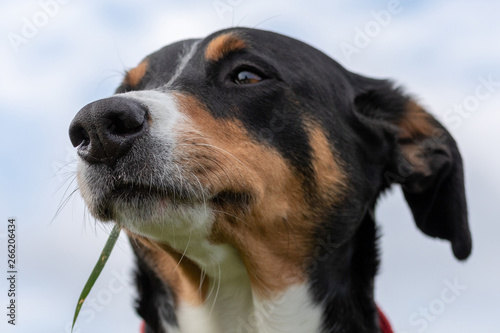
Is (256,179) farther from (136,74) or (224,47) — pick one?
(136,74)

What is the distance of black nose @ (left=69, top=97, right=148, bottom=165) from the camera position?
3123 mm

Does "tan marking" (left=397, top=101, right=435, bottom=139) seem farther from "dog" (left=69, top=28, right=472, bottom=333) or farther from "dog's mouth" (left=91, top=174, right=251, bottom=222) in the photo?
"dog's mouth" (left=91, top=174, right=251, bottom=222)

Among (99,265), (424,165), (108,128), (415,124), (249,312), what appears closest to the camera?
(108,128)

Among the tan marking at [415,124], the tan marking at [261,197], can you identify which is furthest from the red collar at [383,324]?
the tan marking at [415,124]

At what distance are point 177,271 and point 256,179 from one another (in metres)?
0.92

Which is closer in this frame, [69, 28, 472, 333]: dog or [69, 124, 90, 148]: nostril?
[69, 124, 90, 148]: nostril

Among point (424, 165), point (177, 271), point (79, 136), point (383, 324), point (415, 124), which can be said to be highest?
point (79, 136)

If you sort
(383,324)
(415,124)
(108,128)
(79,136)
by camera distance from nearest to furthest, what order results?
(108,128) → (79,136) → (383,324) → (415,124)

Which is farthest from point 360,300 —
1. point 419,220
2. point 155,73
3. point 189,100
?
point 155,73

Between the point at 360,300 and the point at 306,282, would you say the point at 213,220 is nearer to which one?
the point at 306,282

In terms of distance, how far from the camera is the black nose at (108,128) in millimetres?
3123

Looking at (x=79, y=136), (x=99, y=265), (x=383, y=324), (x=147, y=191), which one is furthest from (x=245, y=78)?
(x=383, y=324)

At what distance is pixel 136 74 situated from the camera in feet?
15.0

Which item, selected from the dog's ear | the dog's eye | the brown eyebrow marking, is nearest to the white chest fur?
the dog's ear
